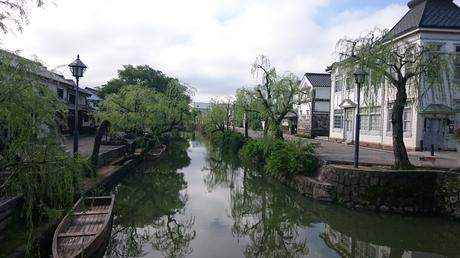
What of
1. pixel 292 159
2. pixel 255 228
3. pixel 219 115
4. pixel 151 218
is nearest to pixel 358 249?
pixel 255 228

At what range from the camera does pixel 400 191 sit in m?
12.5

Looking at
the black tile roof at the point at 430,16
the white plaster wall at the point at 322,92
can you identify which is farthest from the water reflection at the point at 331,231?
the white plaster wall at the point at 322,92

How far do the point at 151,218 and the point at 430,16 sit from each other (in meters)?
19.8

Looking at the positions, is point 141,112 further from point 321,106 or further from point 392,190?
point 321,106

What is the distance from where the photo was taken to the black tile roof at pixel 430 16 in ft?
70.0

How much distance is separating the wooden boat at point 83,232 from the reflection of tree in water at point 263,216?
351cm

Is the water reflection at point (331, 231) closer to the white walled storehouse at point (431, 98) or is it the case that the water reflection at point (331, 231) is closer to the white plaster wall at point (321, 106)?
the white walled storehouse at point (431, 98)

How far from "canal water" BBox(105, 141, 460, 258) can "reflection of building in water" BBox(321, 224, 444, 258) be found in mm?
23

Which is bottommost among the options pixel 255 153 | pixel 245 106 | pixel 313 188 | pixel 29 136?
pixel 313 188

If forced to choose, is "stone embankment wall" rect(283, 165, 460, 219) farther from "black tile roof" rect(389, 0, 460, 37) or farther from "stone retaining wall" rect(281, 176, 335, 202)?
"black tile roof" rect(389, 0, 460, 37)

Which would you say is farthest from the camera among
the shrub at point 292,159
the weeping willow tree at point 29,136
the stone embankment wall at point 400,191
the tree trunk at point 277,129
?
the tree trunk at point 277,129

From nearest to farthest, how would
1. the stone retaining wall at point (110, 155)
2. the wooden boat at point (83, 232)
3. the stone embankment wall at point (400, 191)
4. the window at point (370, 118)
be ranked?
the wooden boat at point (83, 232) → the stone embankment wall at point (400, 191) → the stone retaining wall at point (110, 155) → the window at point (370, 118)

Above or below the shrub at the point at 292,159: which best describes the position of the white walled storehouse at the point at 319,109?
above

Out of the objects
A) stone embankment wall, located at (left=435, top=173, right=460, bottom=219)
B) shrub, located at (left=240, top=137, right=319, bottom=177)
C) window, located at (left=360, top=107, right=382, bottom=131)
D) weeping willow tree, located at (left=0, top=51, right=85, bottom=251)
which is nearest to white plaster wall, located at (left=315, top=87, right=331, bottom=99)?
window, located at (left=360, top=107, right=382, bottom=131)
